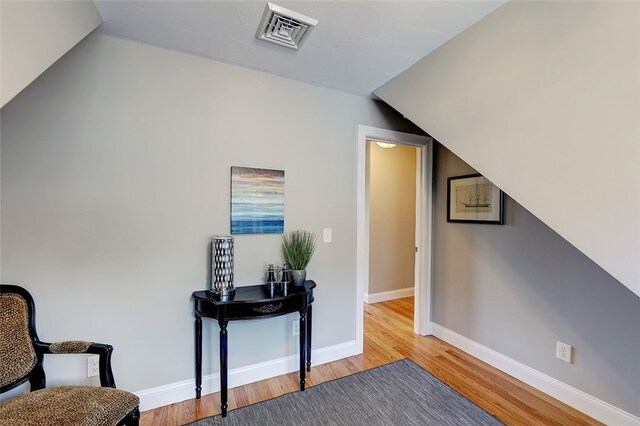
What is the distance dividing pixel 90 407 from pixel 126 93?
1712mm

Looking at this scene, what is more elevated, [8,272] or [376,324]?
[8,272]

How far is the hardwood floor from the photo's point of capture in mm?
1884

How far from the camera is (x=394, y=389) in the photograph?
216cm

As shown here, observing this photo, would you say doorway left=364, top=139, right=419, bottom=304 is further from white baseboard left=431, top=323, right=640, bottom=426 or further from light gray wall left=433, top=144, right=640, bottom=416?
white baseboard left=431, top=323, right=640, bottom=426

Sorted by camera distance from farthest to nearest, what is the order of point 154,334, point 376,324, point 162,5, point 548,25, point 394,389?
point 376,324
point 394,389
point 154,334
point 162,5
point 548,25

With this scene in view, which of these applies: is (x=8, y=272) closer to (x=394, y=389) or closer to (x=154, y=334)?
(x=154, y=334)

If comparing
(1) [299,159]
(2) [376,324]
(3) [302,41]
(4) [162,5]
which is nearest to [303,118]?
(1) [299,159]

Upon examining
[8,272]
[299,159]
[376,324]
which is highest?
[299,159]

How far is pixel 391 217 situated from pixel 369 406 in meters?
2.78

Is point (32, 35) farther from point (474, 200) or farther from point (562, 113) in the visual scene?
point (474, 200)

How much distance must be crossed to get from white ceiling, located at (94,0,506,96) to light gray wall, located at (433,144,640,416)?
1389mm

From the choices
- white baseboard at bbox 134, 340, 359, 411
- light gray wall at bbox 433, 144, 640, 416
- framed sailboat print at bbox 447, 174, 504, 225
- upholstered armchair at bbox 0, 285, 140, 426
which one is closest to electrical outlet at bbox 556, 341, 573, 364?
light gray wall at bbox 433, 144, 640, 416

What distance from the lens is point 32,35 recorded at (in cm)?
112

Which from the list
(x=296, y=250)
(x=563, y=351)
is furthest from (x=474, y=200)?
(x=296, y=250)
